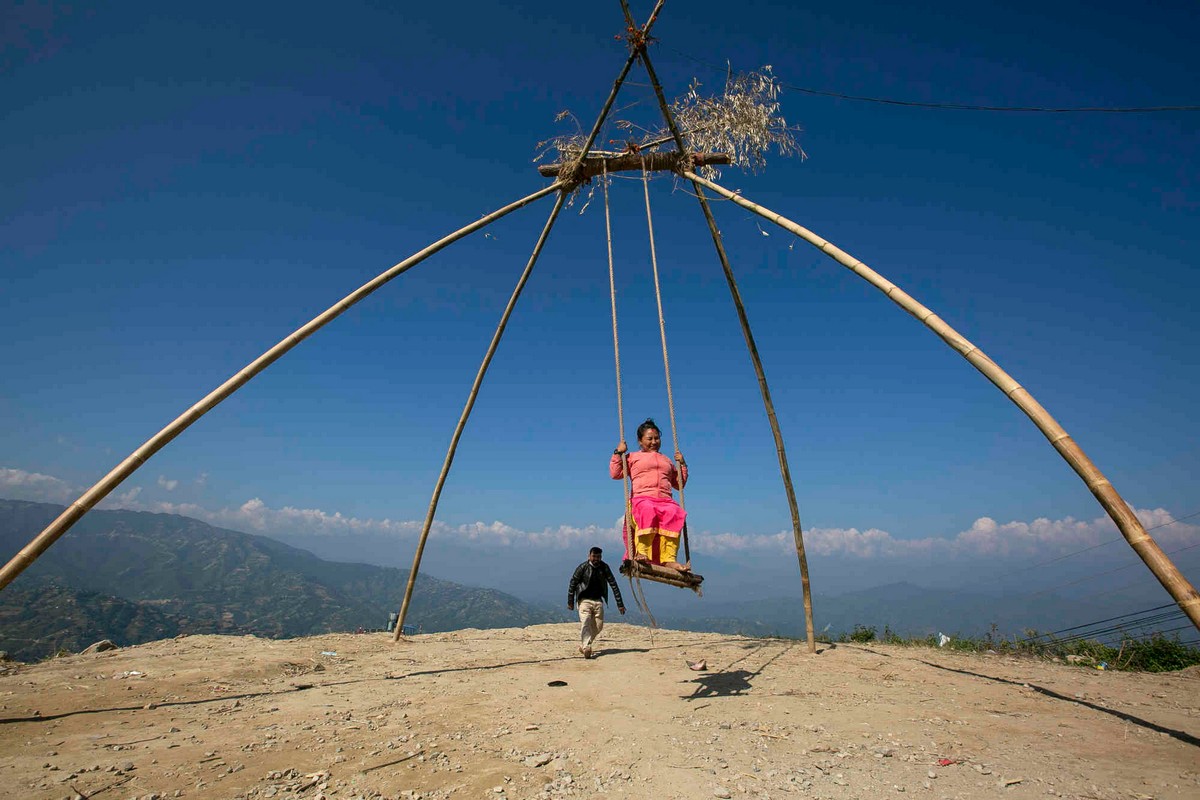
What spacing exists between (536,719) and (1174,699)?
827cm

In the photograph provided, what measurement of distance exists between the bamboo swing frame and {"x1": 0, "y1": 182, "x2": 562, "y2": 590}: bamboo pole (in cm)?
1

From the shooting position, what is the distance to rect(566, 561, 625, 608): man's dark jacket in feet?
33.4

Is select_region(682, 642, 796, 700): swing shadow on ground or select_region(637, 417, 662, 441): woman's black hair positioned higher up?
select_region(637, 417, 662, 441): woman's black hair

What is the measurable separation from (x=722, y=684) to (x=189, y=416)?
8066mm

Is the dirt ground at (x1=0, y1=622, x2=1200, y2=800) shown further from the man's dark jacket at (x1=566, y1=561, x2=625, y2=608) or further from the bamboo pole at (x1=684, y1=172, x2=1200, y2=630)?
the bamboo pole at (x1=684, y1=172, x2=1200, y2=630)

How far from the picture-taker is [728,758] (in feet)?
16.0

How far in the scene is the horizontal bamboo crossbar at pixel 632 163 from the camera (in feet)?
28.0

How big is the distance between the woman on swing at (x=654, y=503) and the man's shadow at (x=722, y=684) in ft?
6.04

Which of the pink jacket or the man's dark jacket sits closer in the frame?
the pink jacket

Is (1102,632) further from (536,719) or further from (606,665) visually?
(536,719)

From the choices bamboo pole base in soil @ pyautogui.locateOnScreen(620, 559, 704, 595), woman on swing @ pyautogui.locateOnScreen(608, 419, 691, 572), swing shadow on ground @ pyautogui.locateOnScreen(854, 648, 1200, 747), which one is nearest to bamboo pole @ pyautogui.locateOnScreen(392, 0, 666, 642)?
woman on swing @ pyautogui.locateOnScreen(608, 419, 691, 572)

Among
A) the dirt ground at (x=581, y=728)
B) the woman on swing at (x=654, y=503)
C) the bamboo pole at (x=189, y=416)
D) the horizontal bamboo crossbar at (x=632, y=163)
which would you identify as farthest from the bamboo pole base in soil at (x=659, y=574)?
the horizontal bamboo crossbar at (x=632, y=163)

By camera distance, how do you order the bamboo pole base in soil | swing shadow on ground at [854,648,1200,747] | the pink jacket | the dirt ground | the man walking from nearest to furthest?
the dirt ground
swing shadow on ground at [854,648,1200,747]
the bamboo pole base in soil
the pink jacket
the man walking

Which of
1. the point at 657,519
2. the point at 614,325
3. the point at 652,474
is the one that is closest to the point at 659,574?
the point at 657,519
